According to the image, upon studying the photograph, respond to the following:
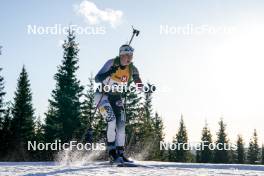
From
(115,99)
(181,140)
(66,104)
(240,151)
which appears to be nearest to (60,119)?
(66,104)

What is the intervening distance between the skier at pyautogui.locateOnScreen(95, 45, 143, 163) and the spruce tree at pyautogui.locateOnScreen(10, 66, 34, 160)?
29922 millimetres

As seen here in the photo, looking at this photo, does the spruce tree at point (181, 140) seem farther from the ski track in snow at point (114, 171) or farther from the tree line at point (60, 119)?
the ski track in snow at point (114, 171)

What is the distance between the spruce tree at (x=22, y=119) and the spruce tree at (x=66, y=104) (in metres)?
3.95

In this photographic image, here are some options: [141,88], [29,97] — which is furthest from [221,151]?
[141,88]

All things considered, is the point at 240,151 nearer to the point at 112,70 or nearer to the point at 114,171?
the point at 112,70

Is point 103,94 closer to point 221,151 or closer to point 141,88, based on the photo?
point 141,88

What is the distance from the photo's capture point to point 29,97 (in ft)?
143

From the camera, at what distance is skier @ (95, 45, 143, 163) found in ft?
29.9

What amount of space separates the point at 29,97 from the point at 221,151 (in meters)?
48.4

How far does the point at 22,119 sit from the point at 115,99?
111 feet

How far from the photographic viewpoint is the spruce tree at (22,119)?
38.8 metres

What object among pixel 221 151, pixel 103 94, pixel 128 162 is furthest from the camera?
pixel 221 151

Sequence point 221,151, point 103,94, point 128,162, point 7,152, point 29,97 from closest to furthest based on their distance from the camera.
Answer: point 128,162 → point 103,94 → point 7,152 → point 29,97 → point 221,151

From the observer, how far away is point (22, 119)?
41.3 metres
